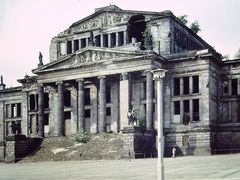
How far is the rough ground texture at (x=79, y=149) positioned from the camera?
5359cm

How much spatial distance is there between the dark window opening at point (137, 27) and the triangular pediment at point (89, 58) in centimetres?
632

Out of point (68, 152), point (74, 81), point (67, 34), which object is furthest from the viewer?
point (67, 34)

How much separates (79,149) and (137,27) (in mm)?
21501

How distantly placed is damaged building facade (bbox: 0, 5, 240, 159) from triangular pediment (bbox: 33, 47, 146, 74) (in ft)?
0.45

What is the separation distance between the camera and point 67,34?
238 feet

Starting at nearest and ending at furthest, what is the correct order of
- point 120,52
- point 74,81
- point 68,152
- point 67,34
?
point 68,152 < point 120,52 < point 74,81 < point 67,34

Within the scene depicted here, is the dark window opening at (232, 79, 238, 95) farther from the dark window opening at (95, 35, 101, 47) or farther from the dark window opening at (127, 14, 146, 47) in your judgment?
the dark window opening at (95, 35, 101, 47)

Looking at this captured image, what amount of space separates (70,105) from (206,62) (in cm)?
2289

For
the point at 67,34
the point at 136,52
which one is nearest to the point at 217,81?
the point at 136,52

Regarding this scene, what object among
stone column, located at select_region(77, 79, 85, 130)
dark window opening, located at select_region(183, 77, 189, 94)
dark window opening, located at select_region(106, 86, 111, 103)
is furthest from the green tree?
stone column, located at select_region(77, 79, 85, 130)

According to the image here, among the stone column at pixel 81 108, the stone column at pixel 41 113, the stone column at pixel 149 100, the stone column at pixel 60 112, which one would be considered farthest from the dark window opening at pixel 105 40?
the stone column at pixel 149 100

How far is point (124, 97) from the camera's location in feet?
200

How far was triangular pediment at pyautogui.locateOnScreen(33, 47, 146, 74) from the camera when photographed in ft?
198

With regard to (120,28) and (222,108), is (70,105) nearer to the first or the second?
(120,28)
